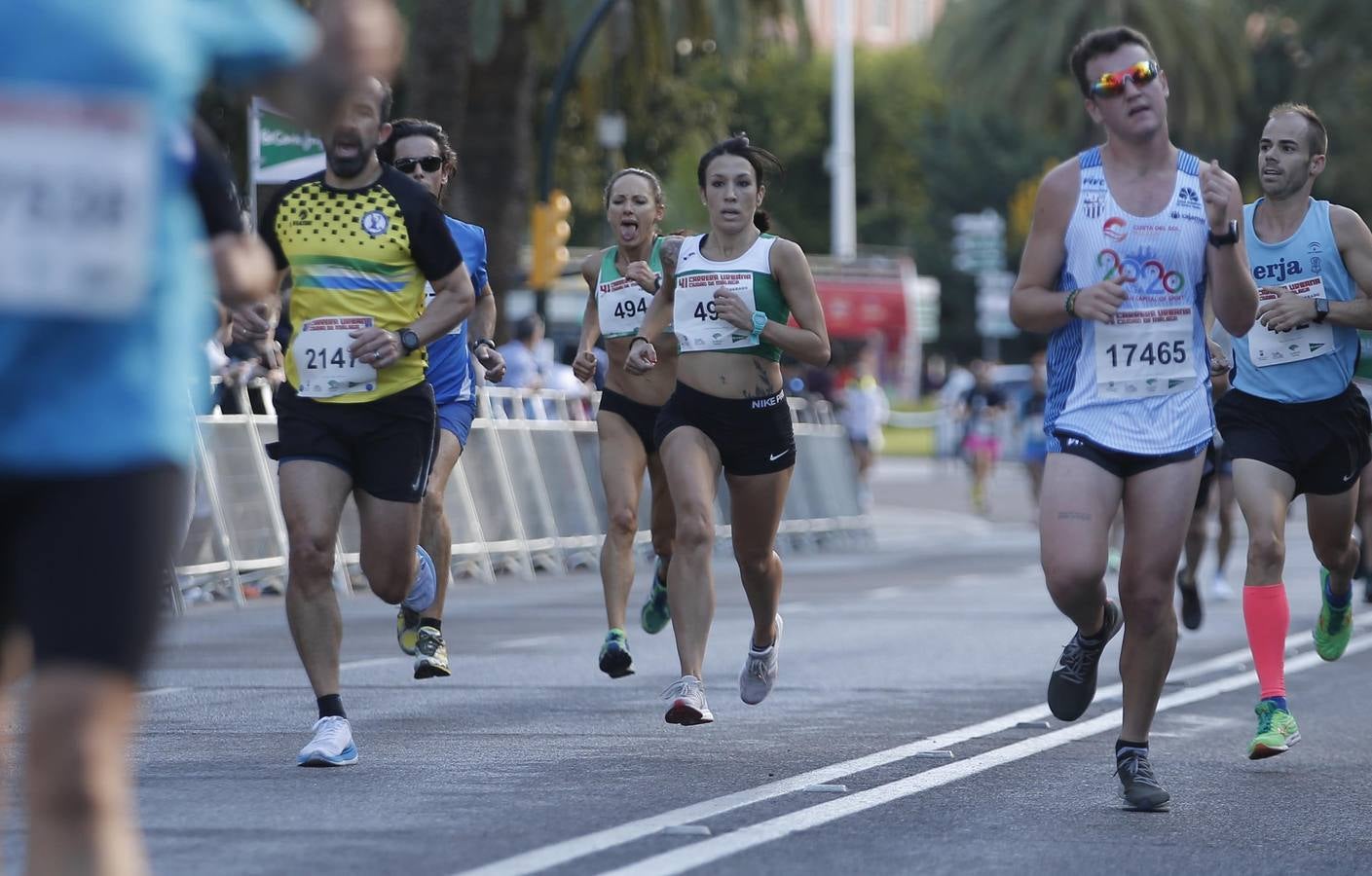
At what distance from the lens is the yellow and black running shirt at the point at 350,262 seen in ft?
24.2

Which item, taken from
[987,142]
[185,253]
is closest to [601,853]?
[185,253]

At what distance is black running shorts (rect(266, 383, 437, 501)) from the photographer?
24.4ft

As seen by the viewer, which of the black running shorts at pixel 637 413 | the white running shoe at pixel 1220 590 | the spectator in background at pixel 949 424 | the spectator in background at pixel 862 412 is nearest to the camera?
the black running shorts at pixel 637 413

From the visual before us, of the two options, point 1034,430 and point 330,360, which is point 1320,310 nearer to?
point 330,360

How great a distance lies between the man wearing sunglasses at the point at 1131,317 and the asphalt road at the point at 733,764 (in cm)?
67

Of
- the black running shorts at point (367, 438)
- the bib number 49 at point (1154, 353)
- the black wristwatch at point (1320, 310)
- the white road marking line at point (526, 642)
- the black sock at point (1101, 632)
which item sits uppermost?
the bib number 49 at point (1154, 353)

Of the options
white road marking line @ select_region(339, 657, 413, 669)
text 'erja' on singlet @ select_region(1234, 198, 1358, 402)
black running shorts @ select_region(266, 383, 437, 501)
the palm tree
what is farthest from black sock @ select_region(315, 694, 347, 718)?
the palm tree

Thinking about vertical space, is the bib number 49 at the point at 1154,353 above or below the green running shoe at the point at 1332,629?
above

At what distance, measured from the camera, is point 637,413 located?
9.84 metres

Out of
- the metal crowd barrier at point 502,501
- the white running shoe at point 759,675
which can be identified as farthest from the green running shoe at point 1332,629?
the metal crowd barrier at point 502,501

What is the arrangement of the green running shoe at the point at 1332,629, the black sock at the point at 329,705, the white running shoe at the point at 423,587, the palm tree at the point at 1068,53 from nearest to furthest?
the black sock at the point at 329,705
the white running shoe at the point at 423,587
the green running shoe at the point at 1332,629
the palm tree at the point at 1068,53

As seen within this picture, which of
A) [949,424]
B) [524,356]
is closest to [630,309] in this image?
[524,356]

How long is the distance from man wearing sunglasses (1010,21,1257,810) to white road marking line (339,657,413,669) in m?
5.22

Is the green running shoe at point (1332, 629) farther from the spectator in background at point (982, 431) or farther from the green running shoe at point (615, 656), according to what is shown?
the spectator in background at point (982, 431)
